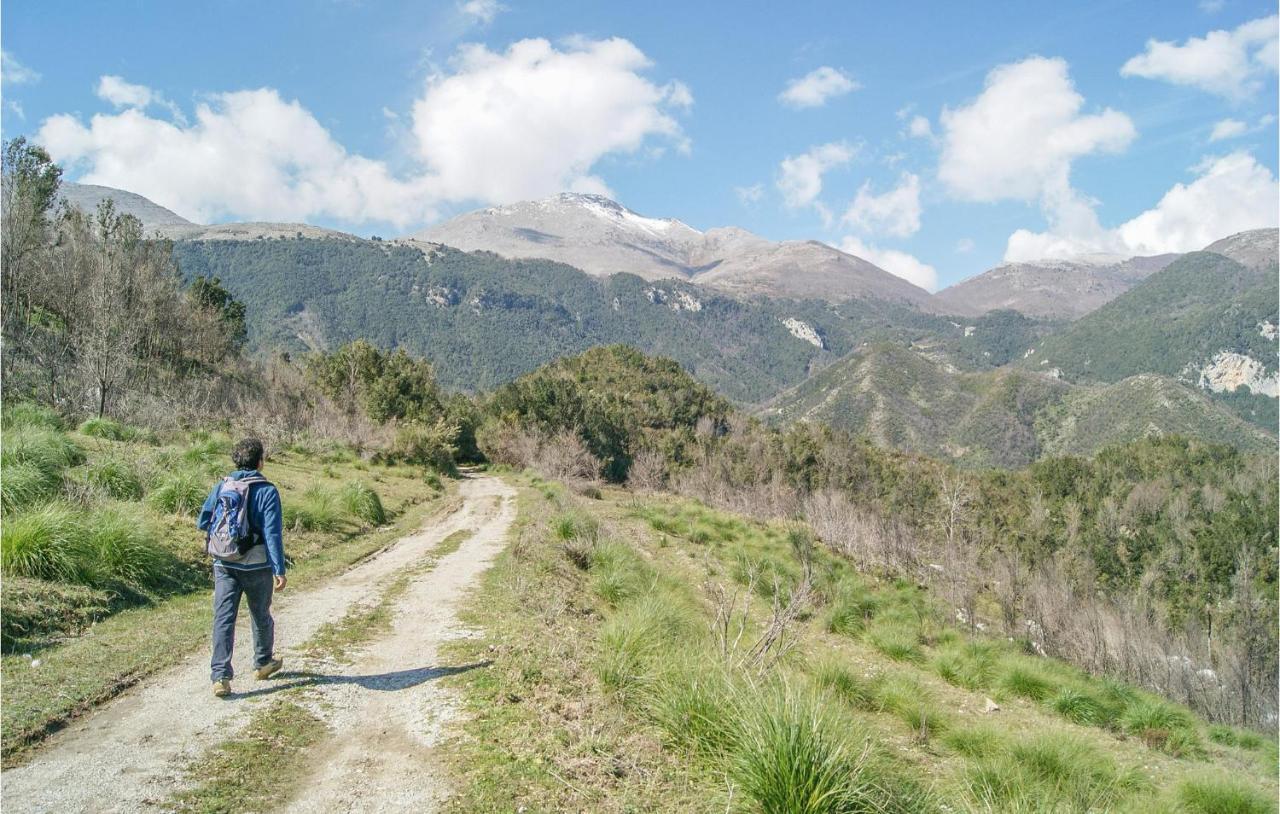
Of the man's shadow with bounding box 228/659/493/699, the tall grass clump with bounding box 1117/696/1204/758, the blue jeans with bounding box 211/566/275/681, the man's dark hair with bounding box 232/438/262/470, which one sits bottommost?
the tall grass clump with bounding box 1117/696/1204/758

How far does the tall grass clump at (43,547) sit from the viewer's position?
764 centimetres

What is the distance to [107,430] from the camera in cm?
1652

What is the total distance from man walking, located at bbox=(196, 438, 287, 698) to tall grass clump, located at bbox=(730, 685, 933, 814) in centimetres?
418

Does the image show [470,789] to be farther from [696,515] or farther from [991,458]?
[991,458]

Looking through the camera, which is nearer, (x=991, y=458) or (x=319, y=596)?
(x=319, y=596)

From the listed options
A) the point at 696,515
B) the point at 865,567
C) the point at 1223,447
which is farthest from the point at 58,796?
the point at 1223,447

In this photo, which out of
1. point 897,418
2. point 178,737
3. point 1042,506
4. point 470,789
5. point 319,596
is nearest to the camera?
point 470,789

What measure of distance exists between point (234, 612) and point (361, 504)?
12128 millimetres

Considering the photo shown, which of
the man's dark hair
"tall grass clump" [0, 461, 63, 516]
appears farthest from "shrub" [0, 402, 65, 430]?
the man's dark hair

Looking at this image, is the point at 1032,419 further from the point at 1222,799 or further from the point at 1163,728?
the point at 1222,799

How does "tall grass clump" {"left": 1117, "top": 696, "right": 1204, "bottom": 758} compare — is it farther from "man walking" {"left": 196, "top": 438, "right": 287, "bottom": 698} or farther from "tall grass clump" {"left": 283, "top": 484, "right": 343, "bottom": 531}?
"tall grass clump" {"left": 283, "top": 484, "right": 343, "bottom": 531}

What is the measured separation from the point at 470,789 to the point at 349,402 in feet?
146

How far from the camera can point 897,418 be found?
18525 cm

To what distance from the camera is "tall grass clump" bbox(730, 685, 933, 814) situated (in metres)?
4.20
